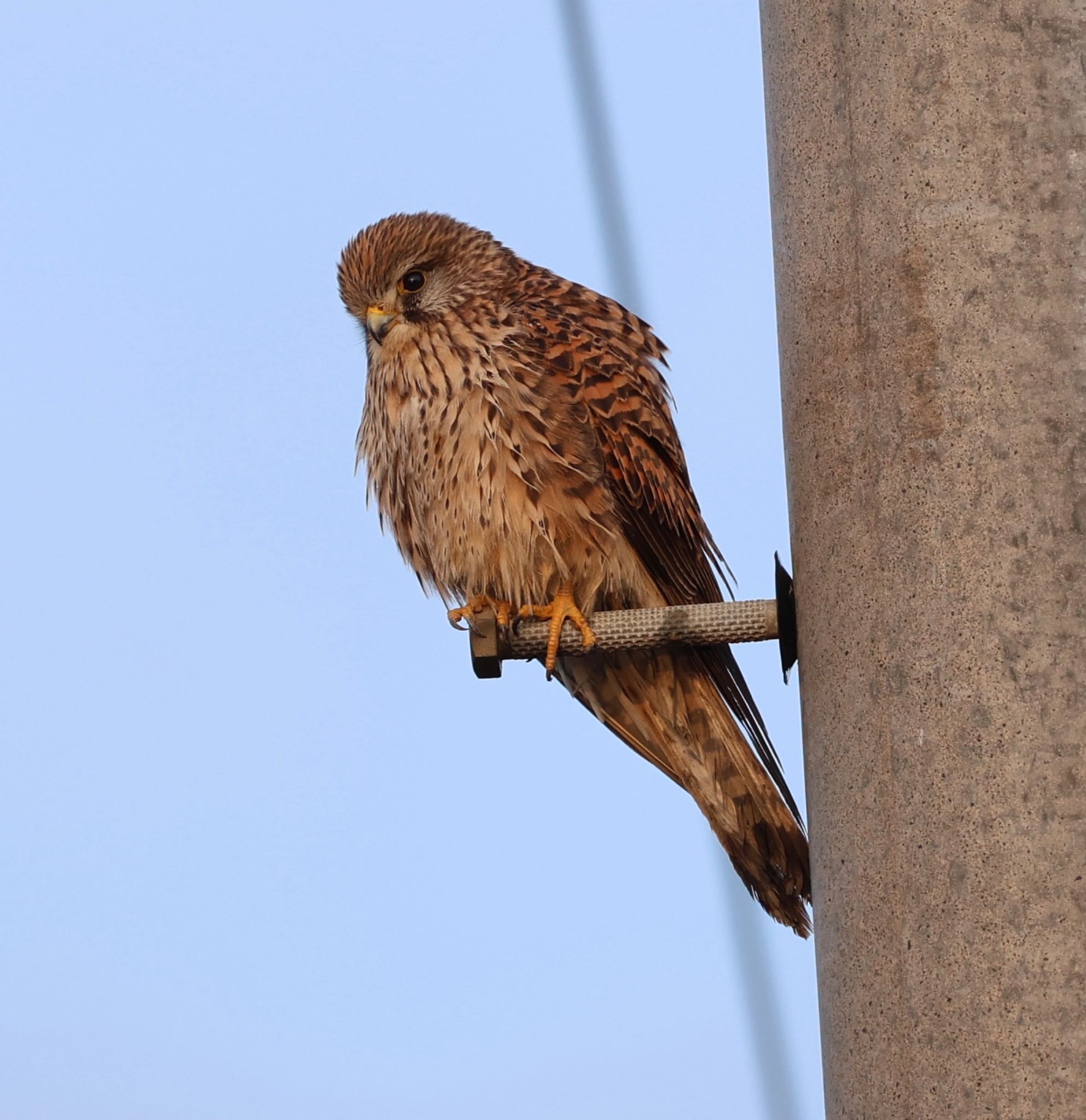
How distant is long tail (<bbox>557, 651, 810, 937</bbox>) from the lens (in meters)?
3.21

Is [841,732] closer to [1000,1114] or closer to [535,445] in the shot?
[1000,1114]

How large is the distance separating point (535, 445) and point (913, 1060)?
1.72 m

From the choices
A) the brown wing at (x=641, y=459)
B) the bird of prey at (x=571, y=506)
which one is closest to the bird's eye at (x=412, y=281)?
the bird of prey at (x=571, y=506)

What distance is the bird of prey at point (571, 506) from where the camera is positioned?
11.2 feet

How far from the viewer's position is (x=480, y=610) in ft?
11.6

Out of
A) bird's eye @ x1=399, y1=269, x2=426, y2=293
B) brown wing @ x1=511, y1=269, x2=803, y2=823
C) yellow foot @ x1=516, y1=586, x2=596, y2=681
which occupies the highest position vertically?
bird's eye @ x1=399, y1=269, x2=426, y2=293

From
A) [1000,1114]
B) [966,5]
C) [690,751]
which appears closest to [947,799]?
[1000,1114]

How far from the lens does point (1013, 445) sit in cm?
211

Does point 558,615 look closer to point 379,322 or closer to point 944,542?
point 379,322

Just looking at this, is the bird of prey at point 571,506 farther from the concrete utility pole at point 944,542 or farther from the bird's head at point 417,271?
the concrete utility pole at point 944,542

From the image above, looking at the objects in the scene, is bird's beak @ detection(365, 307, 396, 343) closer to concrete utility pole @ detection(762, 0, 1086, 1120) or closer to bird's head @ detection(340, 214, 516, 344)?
bird's head @ detection(340, 214, 516, 344)

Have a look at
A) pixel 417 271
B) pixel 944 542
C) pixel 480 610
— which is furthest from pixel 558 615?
pixel 944 542

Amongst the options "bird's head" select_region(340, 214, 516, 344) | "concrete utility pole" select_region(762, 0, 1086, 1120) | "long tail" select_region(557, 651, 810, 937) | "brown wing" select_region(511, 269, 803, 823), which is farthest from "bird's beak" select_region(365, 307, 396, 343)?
"concrete utility pole" select_region(762, 0, 1086, 1120)

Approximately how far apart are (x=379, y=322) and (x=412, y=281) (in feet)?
0.46
